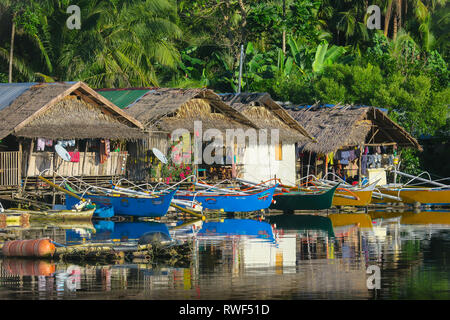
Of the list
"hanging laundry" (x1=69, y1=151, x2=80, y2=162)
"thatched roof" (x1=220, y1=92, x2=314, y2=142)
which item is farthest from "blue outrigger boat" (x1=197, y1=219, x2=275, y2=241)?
"thatched roof" (x1=220, y1=92, x2=314, y2=142)

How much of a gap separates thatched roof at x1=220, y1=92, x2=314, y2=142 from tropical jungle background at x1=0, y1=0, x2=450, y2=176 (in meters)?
3.93

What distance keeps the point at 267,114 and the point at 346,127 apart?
9.31 feet

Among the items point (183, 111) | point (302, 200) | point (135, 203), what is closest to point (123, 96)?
point (183, 111)

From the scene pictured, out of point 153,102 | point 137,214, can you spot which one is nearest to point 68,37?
point 153,102

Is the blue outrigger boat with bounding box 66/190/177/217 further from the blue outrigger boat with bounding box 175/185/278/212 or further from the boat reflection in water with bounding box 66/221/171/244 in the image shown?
the blue outrigger boat with bounding box 175/185/278/212

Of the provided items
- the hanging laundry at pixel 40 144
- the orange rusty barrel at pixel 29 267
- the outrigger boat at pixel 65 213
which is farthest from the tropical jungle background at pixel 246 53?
the orange rusty barrel at pixel 29 267

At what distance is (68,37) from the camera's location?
117ft

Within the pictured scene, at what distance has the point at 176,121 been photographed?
91.2 feet

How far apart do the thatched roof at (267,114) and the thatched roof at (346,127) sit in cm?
80

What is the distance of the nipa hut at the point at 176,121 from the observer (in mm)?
27344

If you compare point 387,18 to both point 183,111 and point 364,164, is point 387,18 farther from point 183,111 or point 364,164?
point 183,111

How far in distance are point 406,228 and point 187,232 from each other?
18.2ft

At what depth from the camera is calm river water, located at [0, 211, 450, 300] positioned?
12477 millimetres
